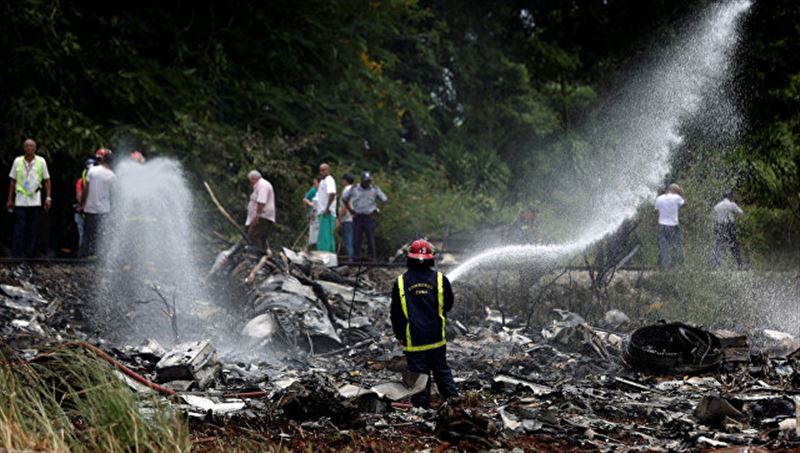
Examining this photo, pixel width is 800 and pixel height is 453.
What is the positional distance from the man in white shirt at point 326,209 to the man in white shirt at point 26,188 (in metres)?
5.06

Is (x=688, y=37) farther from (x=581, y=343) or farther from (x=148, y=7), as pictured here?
(x=581, y=343)

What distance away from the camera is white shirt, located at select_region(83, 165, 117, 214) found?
16000 mm

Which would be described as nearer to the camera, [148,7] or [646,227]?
[646,227]

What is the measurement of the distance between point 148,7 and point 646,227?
12.3 metres

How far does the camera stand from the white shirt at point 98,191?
16.0 m

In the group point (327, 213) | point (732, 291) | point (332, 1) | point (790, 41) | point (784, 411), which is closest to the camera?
point (784, 411)

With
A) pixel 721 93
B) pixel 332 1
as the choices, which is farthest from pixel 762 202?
pixel 332 1

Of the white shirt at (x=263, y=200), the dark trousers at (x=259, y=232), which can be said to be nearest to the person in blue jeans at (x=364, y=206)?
the dark trousers at (x=259, y=232)

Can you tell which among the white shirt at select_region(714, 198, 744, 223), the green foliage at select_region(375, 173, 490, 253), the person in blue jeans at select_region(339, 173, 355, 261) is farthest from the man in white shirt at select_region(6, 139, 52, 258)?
the white shirt at select_region(714, 198, 744, 223)

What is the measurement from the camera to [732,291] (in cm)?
1777

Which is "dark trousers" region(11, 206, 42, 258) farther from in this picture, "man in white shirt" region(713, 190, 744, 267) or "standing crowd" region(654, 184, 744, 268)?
"man in white shirt" region(713, 190, 744, 267)

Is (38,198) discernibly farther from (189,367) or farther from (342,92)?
(342,92)

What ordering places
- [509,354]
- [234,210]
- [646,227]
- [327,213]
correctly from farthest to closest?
[234,210] → [646,227] → [327,213] → [509,354]

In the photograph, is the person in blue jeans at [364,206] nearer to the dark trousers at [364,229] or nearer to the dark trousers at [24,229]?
the dark trousers at [364,229]
